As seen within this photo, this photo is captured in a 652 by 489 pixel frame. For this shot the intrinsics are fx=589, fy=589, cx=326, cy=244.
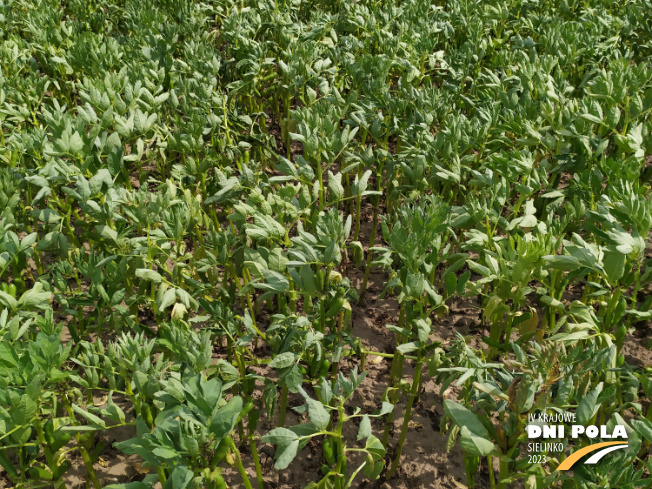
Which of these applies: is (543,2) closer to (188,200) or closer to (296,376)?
(188,200)

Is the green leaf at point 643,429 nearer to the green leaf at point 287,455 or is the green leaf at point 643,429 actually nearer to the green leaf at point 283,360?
the green leaf at point 287,455

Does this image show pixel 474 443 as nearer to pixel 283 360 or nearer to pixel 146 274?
pixel 283 360

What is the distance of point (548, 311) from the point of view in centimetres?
249

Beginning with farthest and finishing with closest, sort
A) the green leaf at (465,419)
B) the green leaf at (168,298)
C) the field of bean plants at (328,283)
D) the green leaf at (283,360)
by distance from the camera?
the green leaf at (168,298) < the green leaf at (283,360) < the field of bean plants at (328,283) < the green leaf at (465,419)

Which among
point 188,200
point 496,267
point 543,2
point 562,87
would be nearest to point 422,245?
point 496,267

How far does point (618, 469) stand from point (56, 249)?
2.49 metres

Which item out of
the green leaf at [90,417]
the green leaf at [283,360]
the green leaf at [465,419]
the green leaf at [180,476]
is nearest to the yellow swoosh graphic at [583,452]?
the green leaf at [465,419]

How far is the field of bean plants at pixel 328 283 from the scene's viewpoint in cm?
171

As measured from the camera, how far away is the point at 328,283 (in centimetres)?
213

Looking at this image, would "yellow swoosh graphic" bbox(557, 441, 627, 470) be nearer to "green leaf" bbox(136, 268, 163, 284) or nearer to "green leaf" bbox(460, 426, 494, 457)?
"green leaf" bbox(460, 426, 494, 457)

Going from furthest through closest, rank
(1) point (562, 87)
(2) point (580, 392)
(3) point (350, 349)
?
(1) point (562, 87) < (3) point (350, 349) < (2) point (580, 392)

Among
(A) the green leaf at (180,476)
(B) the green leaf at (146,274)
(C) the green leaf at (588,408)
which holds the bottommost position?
(A) the green leaf at (180,476)

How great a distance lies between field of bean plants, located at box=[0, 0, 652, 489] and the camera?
171 centimetres

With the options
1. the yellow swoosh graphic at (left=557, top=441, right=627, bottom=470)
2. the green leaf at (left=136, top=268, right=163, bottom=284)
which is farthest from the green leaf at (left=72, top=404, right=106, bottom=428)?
the yellow swoosh graphic at (left=557, top=441, right=627, bottom=470)
